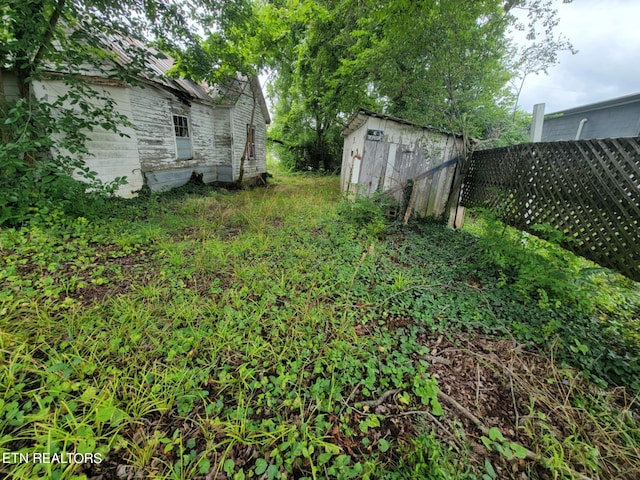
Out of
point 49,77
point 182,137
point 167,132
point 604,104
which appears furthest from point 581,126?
point 49,77

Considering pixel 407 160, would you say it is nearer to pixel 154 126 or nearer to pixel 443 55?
pixel 443 55

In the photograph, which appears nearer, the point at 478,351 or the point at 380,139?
the point at 478,351

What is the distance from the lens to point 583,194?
275 cm

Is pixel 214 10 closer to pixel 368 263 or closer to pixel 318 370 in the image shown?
pixel 368 263

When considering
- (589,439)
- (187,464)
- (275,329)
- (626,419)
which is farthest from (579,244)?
(187,464)

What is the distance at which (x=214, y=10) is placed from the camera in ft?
16.1

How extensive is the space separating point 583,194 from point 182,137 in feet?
31.0

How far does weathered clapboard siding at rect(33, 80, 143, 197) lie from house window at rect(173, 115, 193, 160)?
152 cm

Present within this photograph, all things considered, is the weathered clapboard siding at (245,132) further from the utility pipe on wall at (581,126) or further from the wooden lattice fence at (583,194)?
the utility pipe on wall at (581,126)

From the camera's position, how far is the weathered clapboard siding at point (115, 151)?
5.07 meters

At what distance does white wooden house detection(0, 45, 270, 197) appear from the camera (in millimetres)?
5195

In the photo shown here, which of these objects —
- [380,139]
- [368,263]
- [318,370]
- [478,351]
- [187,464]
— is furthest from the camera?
[380,139]

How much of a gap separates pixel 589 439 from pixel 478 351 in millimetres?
710

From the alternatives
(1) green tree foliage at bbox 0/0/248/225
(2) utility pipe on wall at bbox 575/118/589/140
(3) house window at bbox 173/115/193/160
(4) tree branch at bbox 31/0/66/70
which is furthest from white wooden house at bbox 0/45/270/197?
(2) utility pipe on wall at bbox 575/118/589/140
